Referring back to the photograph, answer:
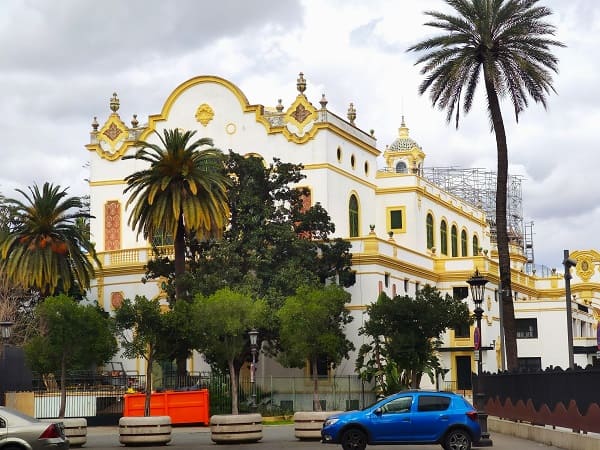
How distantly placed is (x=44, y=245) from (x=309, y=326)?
54.4ft


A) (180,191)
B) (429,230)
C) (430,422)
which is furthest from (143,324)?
(429,230)

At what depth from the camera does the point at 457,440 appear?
26812 mm

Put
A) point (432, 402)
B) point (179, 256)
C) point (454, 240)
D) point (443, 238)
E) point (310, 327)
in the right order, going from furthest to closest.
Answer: point (454, 240) → point (443, 238) → point (179, 256) → point (310, 327) → point (432, 402)

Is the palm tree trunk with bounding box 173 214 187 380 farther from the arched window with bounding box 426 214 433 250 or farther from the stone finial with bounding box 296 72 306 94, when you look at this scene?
the arched window with bounding box 426 214 433 250

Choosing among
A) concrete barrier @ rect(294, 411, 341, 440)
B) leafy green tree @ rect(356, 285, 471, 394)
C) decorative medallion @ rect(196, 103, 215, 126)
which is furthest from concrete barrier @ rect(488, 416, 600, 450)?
decorative medallion @ rect(196, 103, 215, 126)

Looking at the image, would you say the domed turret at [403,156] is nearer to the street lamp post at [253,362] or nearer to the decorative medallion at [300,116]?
the decorative medallion at [300,116]

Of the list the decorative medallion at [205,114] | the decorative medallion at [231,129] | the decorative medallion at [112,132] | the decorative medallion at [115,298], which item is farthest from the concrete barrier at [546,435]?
the decorative medallion at [112,132]

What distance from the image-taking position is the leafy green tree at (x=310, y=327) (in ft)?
167

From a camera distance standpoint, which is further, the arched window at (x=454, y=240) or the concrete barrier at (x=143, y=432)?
the arched window at (x=454, y=240)

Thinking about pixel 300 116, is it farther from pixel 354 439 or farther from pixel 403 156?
pixel 354 439

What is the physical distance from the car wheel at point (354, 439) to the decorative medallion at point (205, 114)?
134ft

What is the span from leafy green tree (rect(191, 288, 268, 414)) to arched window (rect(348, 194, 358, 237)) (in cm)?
1817

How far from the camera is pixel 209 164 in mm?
53344

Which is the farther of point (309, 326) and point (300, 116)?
point (300, 116)
